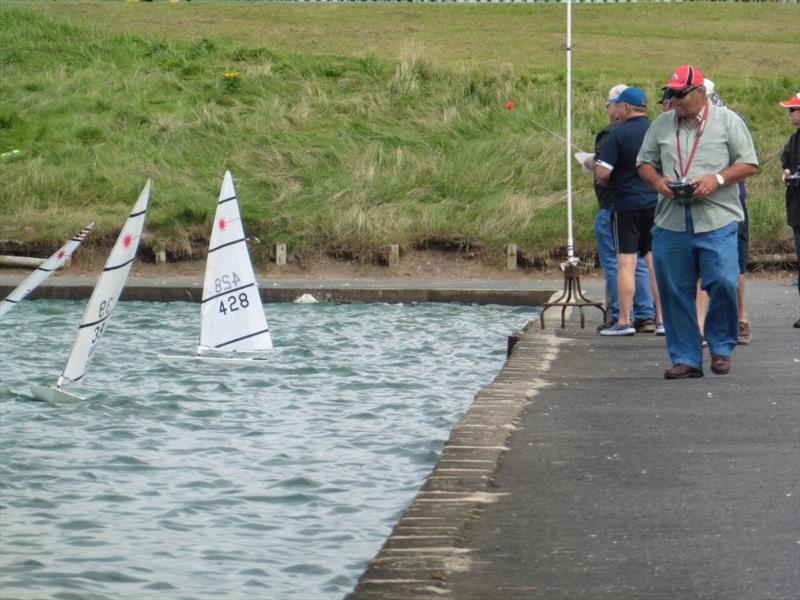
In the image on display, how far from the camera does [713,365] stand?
10.6m

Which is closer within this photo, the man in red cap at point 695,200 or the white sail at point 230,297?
the man in red cap at point 695,200

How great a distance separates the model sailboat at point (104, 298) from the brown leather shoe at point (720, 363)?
12.7ft

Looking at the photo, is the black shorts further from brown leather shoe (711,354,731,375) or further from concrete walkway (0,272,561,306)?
concrete walkway (0,272,561,306)

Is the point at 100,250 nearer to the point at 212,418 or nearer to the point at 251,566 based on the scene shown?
the point at 212,418

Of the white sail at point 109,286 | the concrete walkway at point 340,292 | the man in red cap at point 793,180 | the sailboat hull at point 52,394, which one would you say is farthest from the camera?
the concrete walkway at point 340,292

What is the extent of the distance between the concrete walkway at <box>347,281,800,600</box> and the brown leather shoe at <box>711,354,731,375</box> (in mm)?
109

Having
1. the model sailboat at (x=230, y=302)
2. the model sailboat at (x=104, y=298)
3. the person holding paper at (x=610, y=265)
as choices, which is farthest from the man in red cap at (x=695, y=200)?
the model sailboat at (x=230, y=302)

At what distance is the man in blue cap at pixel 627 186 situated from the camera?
12516mm

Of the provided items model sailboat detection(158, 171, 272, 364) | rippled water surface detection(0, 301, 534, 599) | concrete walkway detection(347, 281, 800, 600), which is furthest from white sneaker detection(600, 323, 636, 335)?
model sailboat detection(158, 171, 272, 364)

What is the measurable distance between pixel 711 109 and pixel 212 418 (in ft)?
13.3

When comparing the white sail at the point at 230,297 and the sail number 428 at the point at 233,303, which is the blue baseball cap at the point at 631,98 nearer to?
the white sail at the point at 230,297

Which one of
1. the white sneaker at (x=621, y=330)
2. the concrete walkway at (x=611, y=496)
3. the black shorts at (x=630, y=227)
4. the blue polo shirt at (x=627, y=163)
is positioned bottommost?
the concrete walkway at (x=611, y=496)

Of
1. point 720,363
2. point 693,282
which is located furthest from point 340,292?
point 693,282

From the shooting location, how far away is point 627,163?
12562mm
